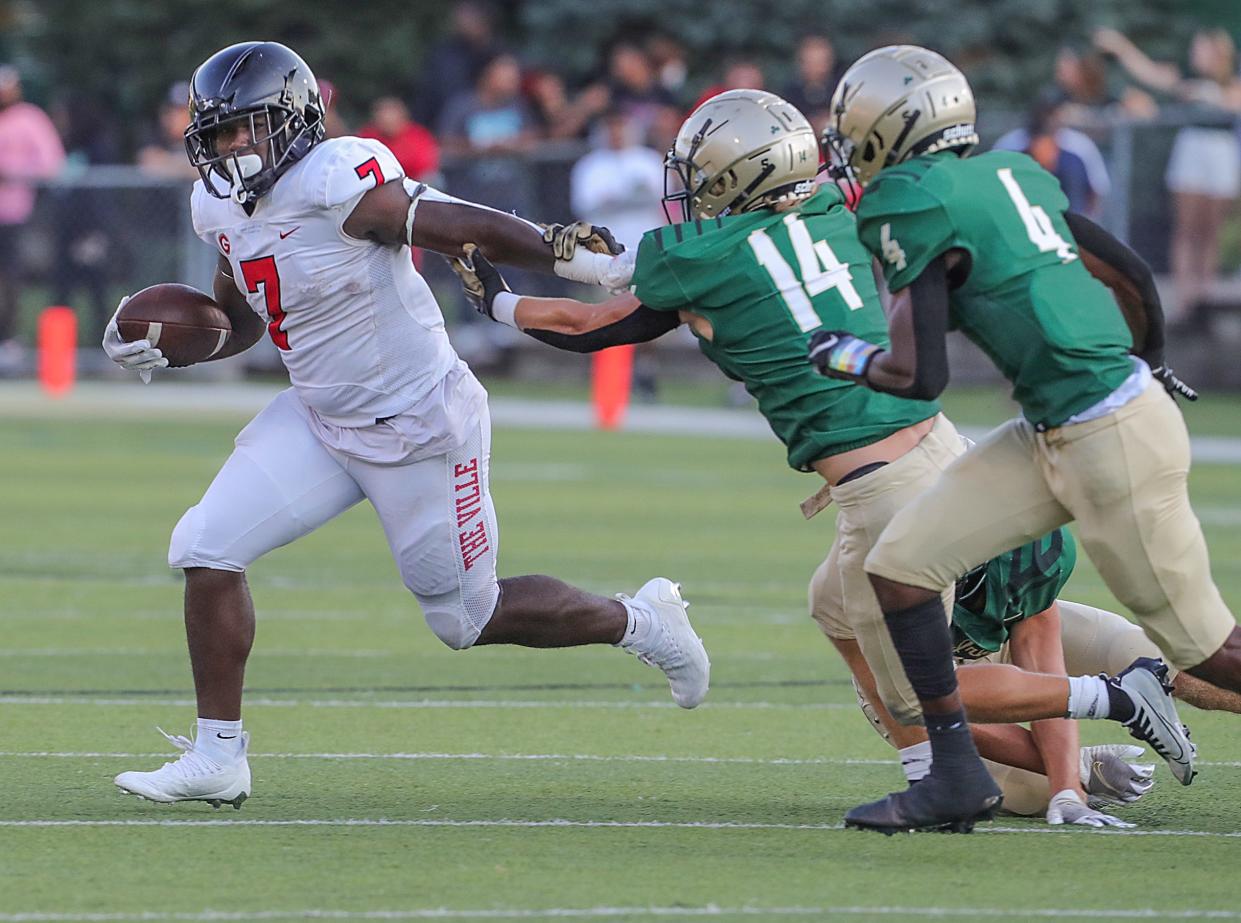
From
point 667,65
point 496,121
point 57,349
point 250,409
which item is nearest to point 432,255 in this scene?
point 496,121

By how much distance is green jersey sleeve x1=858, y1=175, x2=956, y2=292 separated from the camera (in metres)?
5.02

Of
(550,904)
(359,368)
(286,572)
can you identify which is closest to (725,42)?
(286,572)

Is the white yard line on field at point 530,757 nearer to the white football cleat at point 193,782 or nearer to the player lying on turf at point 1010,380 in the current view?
the white football cleat at point 193,782

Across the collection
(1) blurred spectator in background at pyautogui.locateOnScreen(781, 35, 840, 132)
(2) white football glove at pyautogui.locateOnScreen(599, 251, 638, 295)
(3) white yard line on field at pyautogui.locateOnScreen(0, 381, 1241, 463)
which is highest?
(1) blurred spectator in background at pyautogui.locateOnScreen(781, 35, 840, 132)

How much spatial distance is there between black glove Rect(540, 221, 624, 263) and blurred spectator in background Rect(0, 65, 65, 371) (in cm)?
1421

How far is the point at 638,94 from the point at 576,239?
42.4 feet

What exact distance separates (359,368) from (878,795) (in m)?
1.74

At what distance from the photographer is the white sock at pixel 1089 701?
17.7ft

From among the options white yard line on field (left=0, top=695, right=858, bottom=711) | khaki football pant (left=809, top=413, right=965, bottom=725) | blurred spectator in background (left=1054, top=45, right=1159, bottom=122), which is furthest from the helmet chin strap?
blurred spectator in background (left=1054, top=45, right=1159, bottom=122)

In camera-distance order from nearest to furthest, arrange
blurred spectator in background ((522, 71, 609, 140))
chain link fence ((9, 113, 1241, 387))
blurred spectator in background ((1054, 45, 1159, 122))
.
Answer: chain link fence ((9, 113, 1241, 387)), blurred spectator in background ((1054, 45, 1159, 122)), blurred spectator in background ((522, 71, 609, 140))

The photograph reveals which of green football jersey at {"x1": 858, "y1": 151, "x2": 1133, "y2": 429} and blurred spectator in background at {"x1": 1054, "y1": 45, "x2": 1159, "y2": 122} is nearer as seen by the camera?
green football jersey at {"x1": 858, "y1": 151, "x2": 1133, "y2": 429}

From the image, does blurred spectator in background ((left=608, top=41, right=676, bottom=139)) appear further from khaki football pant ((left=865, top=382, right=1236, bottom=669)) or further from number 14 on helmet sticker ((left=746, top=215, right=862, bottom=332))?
khaki football pant ((left=865, top=382, right=1236, bottom=669))

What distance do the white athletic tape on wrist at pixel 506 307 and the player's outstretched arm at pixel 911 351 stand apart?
92 cm

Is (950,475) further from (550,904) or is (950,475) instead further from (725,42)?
(725,42)
